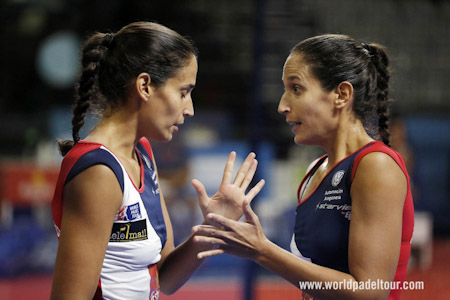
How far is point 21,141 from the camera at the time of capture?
831 cm

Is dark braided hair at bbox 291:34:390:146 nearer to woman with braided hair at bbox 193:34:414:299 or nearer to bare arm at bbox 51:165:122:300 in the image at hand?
woman with braided hair at bbox 193:34:414:299

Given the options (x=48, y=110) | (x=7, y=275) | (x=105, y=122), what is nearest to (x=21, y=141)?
(x=48, y=110)

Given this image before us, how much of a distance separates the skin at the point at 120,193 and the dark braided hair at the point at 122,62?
3 cm

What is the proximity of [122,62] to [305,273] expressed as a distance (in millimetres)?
933

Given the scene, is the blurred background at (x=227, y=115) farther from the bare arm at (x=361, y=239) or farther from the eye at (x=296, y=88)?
the bare arm at (x=361, y=239)

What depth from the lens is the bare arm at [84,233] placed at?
198 cm

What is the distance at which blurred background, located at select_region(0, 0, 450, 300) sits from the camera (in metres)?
4.61

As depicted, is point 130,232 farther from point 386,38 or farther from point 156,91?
point 386,38

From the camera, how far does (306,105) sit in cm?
234

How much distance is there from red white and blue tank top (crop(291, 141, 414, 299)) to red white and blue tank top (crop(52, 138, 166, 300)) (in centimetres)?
54

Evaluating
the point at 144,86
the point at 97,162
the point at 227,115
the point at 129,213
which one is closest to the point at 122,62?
the point at 144,86

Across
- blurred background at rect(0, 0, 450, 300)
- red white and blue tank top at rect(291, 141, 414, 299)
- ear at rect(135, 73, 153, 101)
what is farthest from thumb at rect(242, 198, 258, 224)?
blurred background at rect(0, 0, 450, 300)

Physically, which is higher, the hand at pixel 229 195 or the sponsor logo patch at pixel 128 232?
the hand at pixel 229 195

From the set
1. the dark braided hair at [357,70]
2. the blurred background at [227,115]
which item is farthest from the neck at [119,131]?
the blurred background at [227,115]
